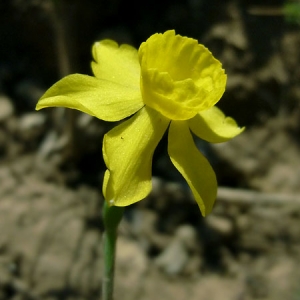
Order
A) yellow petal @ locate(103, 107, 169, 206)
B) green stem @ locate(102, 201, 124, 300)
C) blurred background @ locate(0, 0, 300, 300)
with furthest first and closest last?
1. blurred background @ locate(0, 0, 300, 300)
2. green stem @ locate(102, 201, 124, 300)
3. yellow petal @ locate(103, 107, 169, 206)

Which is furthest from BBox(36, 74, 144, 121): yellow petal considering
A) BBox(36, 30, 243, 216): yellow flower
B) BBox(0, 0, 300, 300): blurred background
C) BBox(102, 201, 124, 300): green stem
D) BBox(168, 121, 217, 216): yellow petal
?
BBox(0, 0, 300, 300): blurred background

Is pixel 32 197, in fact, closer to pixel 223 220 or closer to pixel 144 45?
pixel 223 220

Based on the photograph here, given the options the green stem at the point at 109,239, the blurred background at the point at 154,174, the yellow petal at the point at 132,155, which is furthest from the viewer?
the blurred background at the point at 154,174

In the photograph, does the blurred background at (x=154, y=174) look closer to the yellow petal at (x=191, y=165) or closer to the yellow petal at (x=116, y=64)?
the yellow petal at (x=116, y=64)

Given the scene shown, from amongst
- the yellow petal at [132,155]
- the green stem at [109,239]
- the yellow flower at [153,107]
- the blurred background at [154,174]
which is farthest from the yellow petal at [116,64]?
the blurred background at [154,174]

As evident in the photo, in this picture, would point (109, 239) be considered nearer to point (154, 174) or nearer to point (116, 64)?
point (116, 64)

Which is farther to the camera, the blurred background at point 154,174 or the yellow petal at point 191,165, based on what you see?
the blurred background at point 154,174

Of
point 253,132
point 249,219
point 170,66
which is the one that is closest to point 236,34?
point 253,132

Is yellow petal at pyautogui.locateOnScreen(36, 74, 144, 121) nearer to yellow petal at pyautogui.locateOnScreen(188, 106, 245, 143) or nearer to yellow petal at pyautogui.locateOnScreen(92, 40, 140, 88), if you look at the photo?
yellow petal at pyautogui.locateOnScreen(92, 40, 140, 88)
